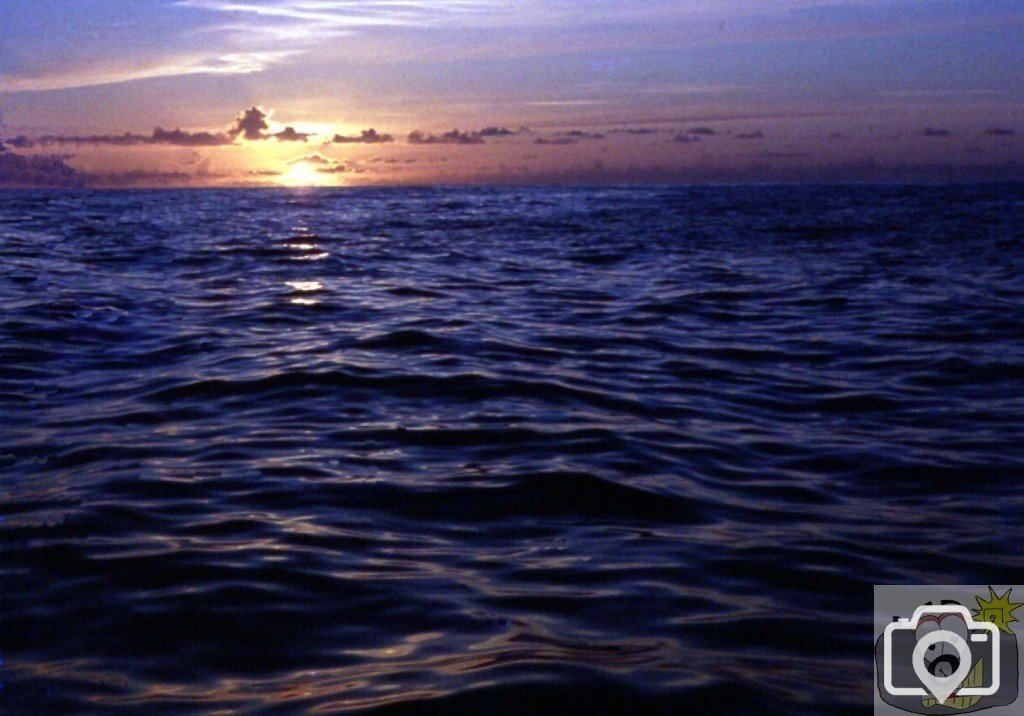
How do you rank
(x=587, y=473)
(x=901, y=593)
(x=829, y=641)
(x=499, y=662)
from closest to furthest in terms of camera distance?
(x=499, y=662), (x=829, y=641), (x=901, y=593), (x=587, y=473)

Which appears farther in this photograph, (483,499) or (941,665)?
(483,499)

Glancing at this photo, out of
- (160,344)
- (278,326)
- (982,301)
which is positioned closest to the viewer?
(160,344)

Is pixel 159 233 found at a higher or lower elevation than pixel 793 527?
Answer: higher

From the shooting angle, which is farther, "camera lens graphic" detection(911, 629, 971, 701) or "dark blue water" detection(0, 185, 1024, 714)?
"dark blue water" detection(0, 185, 1024, 714)

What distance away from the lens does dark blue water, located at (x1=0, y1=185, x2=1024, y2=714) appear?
13.2 ft

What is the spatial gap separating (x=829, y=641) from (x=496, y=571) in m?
1.68

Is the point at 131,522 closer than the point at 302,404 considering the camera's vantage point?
Yes

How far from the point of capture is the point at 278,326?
13.3m

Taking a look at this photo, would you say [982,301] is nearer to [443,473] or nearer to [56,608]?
[443,473]

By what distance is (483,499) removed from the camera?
6156mm

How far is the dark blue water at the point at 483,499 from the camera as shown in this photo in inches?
158

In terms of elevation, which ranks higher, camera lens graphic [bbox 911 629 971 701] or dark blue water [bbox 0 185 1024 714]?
dark blue water [bbox 0 185 1024 714]

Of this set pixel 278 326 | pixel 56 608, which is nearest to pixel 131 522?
pixel 56 608

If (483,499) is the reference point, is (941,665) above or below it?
below
